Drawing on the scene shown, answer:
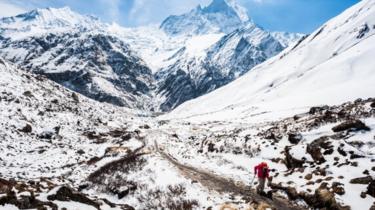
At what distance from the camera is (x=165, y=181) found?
27641 millimetres

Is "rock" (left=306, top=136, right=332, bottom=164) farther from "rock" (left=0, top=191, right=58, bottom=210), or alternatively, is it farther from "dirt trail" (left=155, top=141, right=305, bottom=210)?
"rock" (left=0, top=191, right=58, bottom=210)

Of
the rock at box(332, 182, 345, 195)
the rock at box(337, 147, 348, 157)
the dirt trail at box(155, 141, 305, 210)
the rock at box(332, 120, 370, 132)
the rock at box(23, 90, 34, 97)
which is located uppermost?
the rock at box(23, 90, 34, 97)

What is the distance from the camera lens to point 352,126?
29.2m

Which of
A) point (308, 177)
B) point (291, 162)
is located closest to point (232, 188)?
point (308, 177)

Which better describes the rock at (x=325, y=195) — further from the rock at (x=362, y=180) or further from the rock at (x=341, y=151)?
the rock at (x=341, y=151)

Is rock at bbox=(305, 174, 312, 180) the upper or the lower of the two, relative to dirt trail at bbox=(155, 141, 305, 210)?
upper

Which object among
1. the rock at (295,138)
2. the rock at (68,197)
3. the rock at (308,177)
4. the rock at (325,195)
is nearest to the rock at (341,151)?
the rock at (308,177)

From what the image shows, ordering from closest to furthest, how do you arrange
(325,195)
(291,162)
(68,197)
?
(325,195), (68,197), (291,162)

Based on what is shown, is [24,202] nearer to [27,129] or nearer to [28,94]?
[27,129]

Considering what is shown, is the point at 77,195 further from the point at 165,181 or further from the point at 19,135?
the point at 19,135

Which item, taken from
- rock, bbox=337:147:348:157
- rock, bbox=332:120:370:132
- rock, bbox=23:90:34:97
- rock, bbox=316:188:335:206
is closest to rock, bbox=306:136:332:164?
rock, bbox=337:147:348:157

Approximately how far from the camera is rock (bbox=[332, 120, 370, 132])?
28344 mm

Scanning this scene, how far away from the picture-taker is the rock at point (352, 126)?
28344 millimetres

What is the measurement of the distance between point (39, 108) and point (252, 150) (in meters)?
38.3
